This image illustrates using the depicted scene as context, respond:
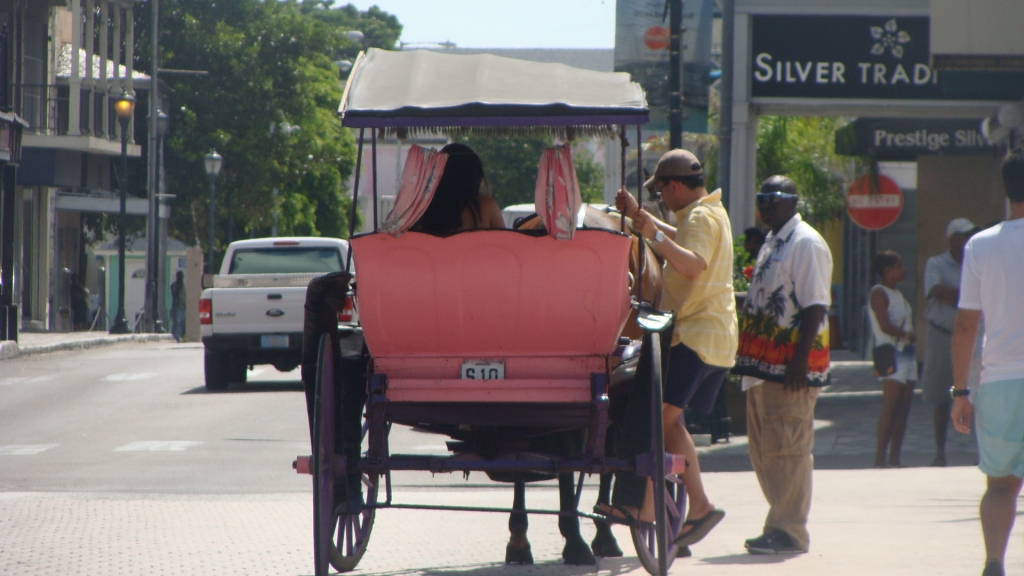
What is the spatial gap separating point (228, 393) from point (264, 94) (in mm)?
27881

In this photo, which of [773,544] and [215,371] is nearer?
[773,544]

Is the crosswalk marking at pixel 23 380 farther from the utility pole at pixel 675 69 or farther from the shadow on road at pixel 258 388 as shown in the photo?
the utility pole at pixel 675 69

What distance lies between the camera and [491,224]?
6.07m

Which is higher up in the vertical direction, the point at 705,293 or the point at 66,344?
the point at 705,293

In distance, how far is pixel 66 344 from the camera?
28.5 m

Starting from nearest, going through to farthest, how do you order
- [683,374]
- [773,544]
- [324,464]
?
[324,464]
[683,374]
[773,544]

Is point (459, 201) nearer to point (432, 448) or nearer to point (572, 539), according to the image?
point (572, 539)

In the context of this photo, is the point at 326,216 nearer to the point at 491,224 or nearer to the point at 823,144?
the point at 823,144

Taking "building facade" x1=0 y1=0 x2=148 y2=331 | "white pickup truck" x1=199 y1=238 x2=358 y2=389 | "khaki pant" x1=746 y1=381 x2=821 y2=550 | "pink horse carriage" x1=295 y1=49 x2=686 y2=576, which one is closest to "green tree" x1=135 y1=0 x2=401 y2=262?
"building facade" x1=0 y1=0 x2=148 y2=331

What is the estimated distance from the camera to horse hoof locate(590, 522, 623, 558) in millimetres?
6938

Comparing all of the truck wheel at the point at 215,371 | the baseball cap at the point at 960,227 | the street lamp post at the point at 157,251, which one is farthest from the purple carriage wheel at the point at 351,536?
the street lamp post at the point at 157,251

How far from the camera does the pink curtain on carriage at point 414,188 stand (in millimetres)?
5742

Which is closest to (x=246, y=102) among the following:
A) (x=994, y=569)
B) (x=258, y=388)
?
(x=258, y=388)

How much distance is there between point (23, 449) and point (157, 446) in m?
1.12
